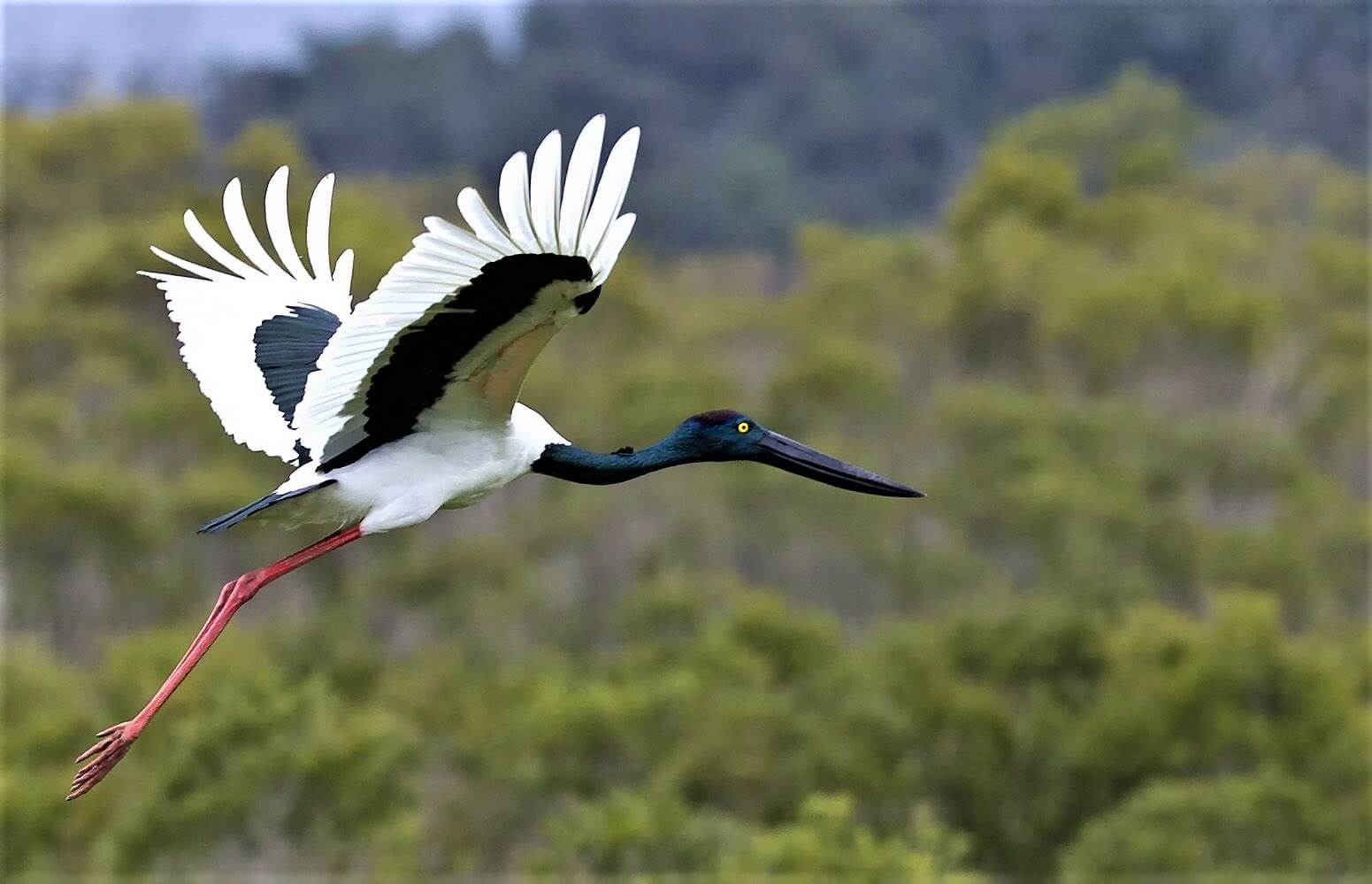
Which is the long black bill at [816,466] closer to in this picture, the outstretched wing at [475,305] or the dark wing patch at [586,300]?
the outstretched wing at [475,305]

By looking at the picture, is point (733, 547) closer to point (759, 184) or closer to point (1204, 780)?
point (1204, 780)

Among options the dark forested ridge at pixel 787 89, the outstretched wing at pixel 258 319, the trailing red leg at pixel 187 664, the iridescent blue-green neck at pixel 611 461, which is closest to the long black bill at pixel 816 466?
the iridescent blue-green neck at pixel 611 461

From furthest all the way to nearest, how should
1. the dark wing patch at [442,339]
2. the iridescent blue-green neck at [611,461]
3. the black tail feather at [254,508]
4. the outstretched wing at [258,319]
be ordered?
the outstretched wing at [258,319], the iridescent blue-green neck at [611,461], the black tail feather at [254,508], the dark wing patch at [442,339]

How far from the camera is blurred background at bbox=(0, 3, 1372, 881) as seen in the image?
3145cm

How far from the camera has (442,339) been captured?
8.92 metres

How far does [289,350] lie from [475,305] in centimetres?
231

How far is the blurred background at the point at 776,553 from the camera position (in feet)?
103

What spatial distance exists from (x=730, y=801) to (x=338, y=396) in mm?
26040

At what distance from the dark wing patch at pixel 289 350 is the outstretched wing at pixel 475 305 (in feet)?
2.60

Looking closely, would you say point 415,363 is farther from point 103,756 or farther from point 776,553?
point 776,553

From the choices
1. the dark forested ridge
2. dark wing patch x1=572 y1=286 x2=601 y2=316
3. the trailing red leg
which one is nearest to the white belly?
the trailing red leg

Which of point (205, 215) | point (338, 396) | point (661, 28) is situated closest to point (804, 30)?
point (661, 28)

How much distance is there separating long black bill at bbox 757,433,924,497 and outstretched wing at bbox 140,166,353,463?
1.85 m

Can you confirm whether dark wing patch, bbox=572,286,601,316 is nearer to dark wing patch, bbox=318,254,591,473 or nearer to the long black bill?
dark wing patch, bbox=318,254,591,473
